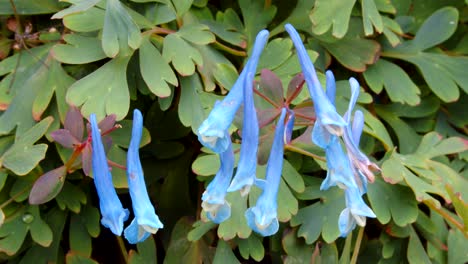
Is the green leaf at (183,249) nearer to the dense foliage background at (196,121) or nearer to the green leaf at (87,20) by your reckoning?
the dense foliage background at (196,121)

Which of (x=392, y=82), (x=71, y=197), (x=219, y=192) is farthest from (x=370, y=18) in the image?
(x=71, y=197)

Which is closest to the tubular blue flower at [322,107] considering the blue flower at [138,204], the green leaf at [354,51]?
the blue flower at [138,204]

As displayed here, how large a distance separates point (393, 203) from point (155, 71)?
61cm

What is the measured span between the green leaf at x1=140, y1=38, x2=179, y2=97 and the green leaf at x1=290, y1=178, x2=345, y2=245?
1.30ft

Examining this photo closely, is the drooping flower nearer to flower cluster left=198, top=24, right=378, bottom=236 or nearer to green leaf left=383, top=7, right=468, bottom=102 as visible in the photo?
flower cluster left=198, top=24, right=378, bottom=236

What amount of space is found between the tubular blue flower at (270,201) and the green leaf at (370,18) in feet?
1.63

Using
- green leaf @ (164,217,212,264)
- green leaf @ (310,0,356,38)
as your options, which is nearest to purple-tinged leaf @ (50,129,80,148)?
green leaf @ (164,217,212,264)

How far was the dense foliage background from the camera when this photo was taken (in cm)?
119

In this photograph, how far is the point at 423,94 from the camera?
5.24 feet

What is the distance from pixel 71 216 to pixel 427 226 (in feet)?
2.77

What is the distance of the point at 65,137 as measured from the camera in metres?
1.09

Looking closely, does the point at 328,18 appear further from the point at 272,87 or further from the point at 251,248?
the point at 251,248

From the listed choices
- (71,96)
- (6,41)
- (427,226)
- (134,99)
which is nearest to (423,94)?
(427,226)

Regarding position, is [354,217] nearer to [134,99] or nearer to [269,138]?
[269,138]
